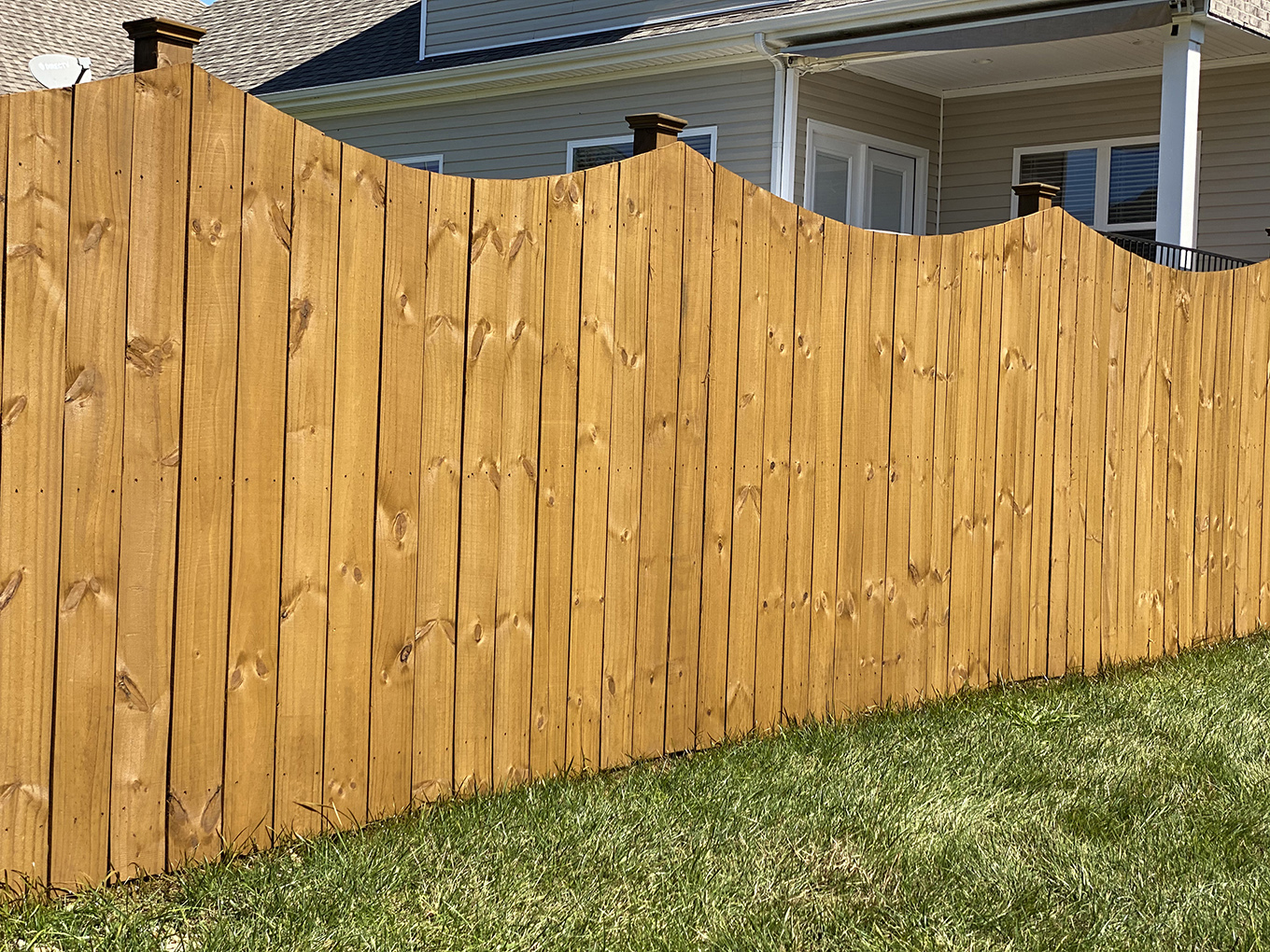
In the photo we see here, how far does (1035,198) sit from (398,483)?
3.38m

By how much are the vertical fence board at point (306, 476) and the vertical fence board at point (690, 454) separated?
4.18ft

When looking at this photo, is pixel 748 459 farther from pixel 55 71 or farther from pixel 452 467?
pixel 55 71

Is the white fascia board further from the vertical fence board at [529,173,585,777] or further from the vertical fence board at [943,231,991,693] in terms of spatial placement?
the vertical fence board at [529,173,585,777]

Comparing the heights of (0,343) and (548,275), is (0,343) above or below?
below

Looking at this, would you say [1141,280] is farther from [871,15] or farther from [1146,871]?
[871,15]

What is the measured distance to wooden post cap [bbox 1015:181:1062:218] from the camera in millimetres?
5777

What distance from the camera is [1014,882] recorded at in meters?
3.65

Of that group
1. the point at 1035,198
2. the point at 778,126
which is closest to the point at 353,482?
the point at 1035,198

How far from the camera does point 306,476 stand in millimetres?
3428

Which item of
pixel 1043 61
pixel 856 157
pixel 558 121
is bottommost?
pixel 856 157

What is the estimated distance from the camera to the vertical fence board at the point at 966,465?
5422mm

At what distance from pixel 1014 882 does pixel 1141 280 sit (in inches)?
142

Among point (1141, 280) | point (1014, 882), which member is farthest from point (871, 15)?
point (1014, 882)

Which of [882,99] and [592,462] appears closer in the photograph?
[592,462]
